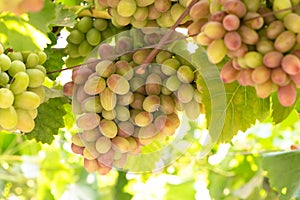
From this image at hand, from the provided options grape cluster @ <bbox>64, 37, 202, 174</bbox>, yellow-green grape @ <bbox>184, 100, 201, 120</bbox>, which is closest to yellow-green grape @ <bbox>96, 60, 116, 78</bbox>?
grape cluster @ <bbox>64, 37, 202, 174</bbox>

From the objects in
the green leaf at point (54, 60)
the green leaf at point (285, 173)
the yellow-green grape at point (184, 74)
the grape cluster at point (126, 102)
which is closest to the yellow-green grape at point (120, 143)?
the grape cluster at point (126, 102)

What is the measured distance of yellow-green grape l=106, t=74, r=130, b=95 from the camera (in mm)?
774

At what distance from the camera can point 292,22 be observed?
23.9 inches

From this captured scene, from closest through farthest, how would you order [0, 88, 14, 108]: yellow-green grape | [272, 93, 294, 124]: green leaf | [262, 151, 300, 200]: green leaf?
1. [0, 88, 14, 108]: yellow-green grape
2. [272, 93, 294, 124]: green leaf
3. [262, 151, 300, 200]: green leaf

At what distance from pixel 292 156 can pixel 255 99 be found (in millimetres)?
299

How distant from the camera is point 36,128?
95cm

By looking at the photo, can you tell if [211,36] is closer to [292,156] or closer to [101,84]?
[101,84]

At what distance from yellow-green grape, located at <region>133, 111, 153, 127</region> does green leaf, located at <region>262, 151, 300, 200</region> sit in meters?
0.38

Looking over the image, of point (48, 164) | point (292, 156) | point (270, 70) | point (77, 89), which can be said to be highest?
point (270, 70)

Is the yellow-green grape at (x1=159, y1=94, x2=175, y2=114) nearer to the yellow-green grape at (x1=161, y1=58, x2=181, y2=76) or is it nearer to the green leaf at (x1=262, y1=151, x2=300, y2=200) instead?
the yellow-green grape at (x1=161, y1=58, x2=181, y2=76)

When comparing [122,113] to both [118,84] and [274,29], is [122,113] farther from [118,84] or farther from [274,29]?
[274,29]

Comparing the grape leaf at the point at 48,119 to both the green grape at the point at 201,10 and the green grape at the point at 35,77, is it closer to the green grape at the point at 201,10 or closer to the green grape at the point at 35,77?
the green grape at the point at 35,77

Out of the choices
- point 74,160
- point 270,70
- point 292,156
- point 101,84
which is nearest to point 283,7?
point 270,70

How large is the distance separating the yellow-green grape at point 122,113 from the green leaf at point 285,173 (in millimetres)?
405
